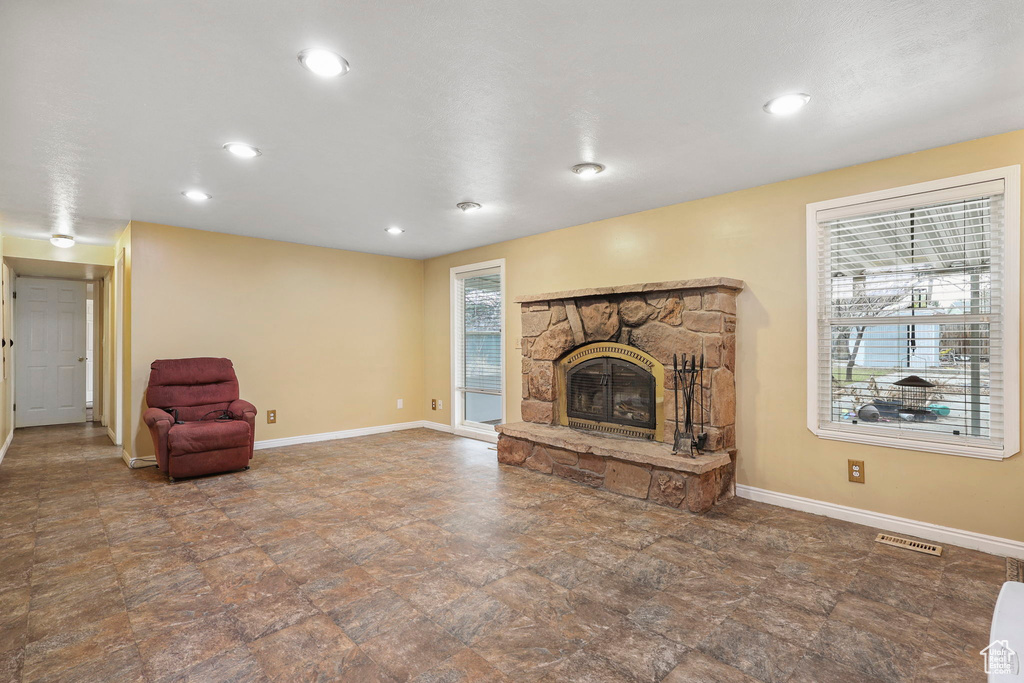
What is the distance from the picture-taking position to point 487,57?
197 centimetres

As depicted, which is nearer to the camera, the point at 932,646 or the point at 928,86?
the point at 932,646

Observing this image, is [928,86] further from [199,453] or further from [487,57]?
[199,453]

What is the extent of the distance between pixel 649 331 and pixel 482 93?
234cm

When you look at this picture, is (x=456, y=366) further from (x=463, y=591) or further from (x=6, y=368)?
(x=6, y=368)

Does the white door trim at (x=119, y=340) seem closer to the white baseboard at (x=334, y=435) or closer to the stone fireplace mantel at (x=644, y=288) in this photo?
the white baseboard at (x=334, y=435)

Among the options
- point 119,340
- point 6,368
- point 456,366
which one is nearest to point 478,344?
point 456,366

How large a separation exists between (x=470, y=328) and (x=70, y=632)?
449cm

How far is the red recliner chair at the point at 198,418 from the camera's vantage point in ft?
13.3

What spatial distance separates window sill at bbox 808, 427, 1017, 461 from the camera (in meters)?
2.69

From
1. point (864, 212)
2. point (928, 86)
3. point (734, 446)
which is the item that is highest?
point (928, 86)

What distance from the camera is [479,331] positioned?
19.5 ft

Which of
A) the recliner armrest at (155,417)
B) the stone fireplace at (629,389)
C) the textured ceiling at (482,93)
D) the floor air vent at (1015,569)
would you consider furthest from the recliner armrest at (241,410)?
the floor air vent at (1015,569)

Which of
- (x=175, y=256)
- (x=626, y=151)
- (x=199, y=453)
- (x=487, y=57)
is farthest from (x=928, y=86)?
(x=175, y=256)

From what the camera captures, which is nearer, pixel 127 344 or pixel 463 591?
pixel 463 591
